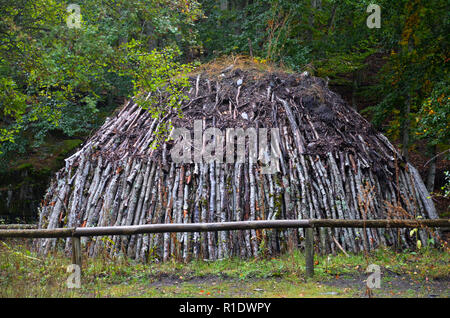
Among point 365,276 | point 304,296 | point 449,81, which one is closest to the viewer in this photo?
point 304,296

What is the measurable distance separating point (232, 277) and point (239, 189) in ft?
6.30

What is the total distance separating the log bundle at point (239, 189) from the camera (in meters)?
7.00

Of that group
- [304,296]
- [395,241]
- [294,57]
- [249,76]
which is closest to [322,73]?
[294,57]

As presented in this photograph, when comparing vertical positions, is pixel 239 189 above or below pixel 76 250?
above

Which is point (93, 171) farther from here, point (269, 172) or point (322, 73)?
point (322, 73)

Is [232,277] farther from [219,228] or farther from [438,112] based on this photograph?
[438,112]

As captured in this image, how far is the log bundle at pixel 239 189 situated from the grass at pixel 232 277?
1.40 ft

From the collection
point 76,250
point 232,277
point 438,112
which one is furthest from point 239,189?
point 438,112

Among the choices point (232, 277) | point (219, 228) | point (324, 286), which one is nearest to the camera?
point (324, 286)

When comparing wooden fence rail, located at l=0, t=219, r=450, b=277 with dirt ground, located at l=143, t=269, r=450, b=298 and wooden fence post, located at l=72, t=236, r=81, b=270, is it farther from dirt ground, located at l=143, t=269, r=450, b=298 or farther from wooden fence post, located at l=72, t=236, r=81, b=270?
dirt ground, located at l=143, t=269, r=450, b=298

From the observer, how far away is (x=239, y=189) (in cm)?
729
